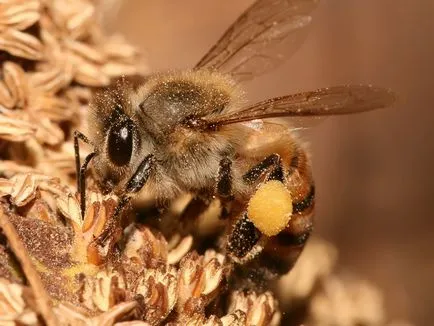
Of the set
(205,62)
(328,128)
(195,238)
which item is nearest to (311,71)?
(328,128)

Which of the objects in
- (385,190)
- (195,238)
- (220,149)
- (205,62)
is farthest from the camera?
(385,190)

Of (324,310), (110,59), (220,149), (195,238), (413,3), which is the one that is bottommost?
(324,310)

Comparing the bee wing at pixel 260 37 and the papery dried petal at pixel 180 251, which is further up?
the bee wing at pixel 260 37

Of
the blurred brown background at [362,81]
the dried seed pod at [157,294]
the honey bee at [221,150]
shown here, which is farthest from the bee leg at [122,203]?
the blurred brown background at [362,81]

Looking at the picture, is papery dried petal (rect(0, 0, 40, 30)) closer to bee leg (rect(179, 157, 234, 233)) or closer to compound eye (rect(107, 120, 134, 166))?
compound eye (rect(107, 120, 134, 166))

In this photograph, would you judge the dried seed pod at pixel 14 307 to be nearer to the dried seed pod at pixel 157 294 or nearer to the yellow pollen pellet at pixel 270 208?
the dried seed pod at pixel 157 294

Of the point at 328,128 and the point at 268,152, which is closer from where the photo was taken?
the point at 268,152

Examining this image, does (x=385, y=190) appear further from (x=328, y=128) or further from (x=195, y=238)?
(x=195, y=238)
